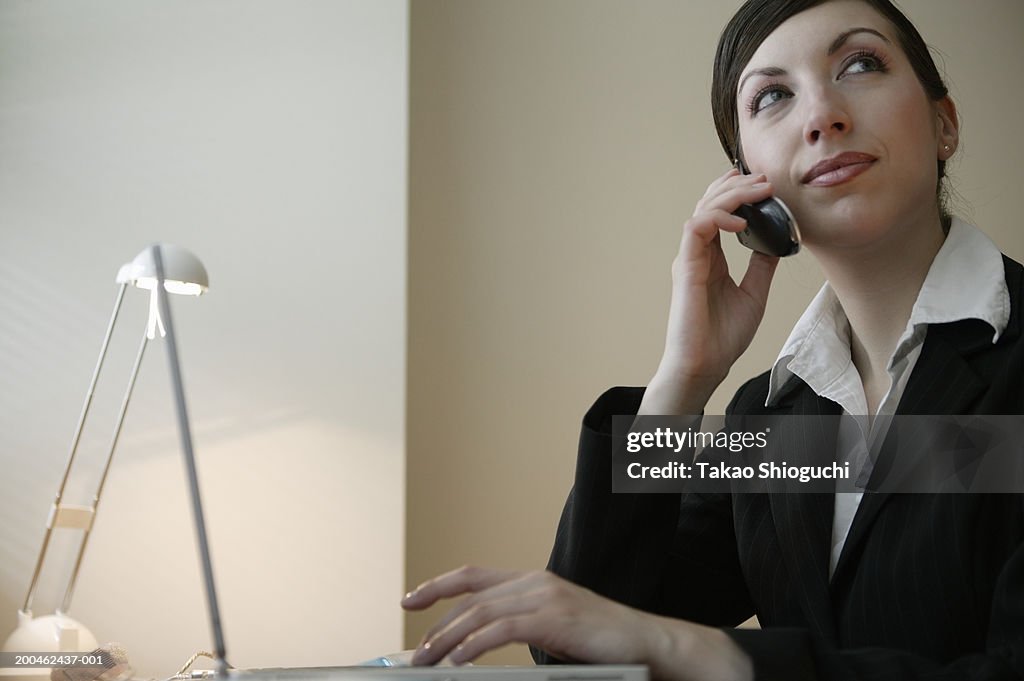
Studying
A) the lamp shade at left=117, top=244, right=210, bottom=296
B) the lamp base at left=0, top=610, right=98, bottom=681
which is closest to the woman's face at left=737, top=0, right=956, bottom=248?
the lamp shade at left=117, top=244, right=210, bottom=296

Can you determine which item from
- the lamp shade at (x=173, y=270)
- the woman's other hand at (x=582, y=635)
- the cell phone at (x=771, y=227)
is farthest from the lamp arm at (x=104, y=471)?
the woman's other hand at (x=582, y=635)

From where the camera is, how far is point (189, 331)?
2074mm

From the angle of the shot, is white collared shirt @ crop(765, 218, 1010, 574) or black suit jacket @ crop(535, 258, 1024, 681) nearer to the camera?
black suit jacket @ crop(535, 258, 1024, 681)

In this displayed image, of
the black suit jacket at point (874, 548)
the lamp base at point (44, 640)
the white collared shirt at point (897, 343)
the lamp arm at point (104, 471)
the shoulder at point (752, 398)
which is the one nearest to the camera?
the black suit jacket at point (874, 548)

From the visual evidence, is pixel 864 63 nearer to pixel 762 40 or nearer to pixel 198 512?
pixel 762 40

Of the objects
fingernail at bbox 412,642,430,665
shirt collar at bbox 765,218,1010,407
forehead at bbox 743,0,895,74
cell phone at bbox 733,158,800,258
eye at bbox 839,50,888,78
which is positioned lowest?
fingernail at bbox 412,642,430,665

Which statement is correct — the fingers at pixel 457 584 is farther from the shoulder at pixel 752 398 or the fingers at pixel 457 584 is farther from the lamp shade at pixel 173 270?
the lamp shade at pixel 173 270

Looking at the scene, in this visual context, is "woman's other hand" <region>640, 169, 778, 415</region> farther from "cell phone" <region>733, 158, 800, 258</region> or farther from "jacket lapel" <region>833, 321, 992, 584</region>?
"jacket lapel" <region>833, 321, 992, 584</region>

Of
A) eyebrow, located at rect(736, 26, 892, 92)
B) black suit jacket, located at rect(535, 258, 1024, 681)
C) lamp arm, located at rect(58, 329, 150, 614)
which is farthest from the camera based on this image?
lamp arm, located at rect(58, 329, 150, 614)

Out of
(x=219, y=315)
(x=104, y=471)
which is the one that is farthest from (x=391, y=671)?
(x=219, y=315)

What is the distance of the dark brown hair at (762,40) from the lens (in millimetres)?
1099

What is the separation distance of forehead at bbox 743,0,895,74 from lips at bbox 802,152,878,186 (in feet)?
0.43

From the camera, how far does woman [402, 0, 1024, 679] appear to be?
0.87 metres

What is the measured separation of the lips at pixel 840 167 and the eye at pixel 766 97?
111 millimetres
